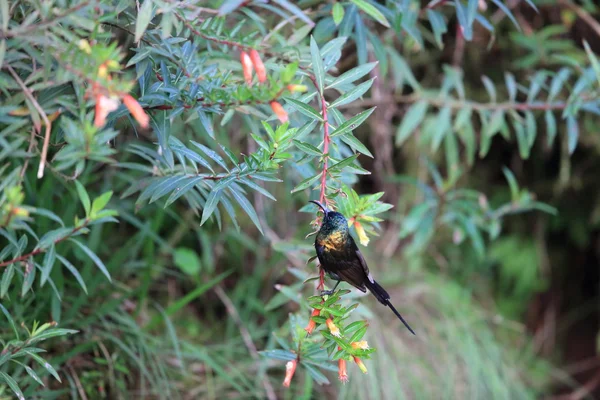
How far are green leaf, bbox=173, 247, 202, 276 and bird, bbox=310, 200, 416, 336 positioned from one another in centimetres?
102

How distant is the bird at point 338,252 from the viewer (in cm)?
110

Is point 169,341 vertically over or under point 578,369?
over

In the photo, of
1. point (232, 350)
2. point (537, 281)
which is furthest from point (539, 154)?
point (232, 350)

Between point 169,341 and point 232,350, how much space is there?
0.21 meters

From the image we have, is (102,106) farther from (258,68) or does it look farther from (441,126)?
(441,126)

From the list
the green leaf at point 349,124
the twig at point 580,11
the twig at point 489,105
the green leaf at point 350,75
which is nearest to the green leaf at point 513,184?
the twig at point 489,105

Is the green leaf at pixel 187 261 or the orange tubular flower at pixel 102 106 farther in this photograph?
the green leaf at pixel 187 261

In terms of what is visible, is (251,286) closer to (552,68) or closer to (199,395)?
(199,395)

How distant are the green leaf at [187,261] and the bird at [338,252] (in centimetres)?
102

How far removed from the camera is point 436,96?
2090mm

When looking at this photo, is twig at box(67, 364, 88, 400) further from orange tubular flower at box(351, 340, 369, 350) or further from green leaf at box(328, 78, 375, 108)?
green leaf at box(328, 78, 375, 108)

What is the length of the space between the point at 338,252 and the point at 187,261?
1122mm

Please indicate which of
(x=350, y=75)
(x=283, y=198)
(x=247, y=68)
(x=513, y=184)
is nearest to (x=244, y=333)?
(x=283, y=198)

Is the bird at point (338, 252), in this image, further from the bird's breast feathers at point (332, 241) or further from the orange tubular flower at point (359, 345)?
the orange tubular flower at point (359, 345)
